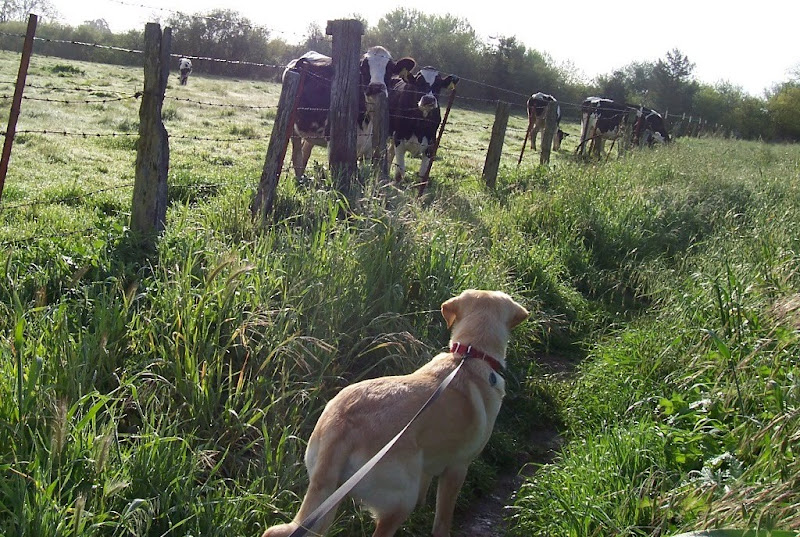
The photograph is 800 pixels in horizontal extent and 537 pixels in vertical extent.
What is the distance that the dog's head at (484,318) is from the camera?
11.4ft

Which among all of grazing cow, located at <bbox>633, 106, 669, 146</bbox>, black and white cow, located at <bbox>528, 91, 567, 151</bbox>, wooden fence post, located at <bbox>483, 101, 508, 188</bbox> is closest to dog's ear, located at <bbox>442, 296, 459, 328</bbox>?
wooden fence post, located at <bbox>483, 101, 508, 188</bbox>

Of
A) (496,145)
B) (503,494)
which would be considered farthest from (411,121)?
(503,494)

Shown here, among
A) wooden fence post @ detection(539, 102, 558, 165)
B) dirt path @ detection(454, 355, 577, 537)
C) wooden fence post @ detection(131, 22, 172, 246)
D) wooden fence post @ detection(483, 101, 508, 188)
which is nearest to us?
dirt path @ detection(454, 355, 577, 537)

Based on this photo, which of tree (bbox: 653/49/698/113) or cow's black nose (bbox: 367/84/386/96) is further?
tree (bbox: 653/49/698/113)

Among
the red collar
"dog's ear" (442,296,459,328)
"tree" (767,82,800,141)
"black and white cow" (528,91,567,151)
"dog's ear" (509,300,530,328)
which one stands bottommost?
the red collar

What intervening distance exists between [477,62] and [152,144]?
39629mm

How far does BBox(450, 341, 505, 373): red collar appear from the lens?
3.34 m

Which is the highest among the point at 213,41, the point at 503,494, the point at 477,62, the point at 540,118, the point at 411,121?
the point at 477,62

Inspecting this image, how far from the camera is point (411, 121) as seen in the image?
1109cm

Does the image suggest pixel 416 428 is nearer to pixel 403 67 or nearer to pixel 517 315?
pixel 517 315

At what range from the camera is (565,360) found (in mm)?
5535

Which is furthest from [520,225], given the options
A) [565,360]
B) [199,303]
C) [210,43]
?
[210,43]

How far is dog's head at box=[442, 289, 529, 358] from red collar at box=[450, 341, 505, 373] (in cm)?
5

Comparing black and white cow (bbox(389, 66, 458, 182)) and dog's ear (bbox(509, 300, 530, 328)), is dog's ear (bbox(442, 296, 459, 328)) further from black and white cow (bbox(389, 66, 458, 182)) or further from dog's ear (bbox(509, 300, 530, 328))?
black and white cow (bbox(389, 66, 458, 182))
